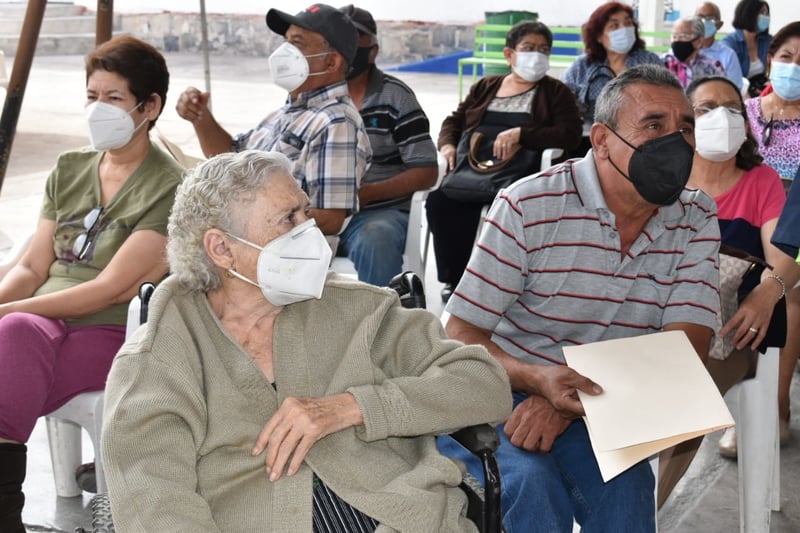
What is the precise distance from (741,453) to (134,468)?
173cm

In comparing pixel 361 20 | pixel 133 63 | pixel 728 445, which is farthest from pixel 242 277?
pixel 361 20

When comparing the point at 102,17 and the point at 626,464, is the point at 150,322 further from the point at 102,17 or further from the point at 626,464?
the point at 102,17

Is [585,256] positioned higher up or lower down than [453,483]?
higher up

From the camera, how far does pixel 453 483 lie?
181 cm

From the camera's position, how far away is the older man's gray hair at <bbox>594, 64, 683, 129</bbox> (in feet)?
7.41

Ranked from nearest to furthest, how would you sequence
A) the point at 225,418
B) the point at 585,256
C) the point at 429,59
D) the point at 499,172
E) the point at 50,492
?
the point at 225,418 → the point at 585,256 → the point at 50,492 → the point at 499,172 → the point at 429,59

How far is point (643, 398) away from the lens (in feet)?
6.47

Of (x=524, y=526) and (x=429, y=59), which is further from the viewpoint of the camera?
(x=429, y=59)

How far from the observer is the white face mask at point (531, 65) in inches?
187

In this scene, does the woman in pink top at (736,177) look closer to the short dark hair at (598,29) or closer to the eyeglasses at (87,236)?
the eyeglasses at (87,236)

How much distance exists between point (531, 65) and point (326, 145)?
6.17ft

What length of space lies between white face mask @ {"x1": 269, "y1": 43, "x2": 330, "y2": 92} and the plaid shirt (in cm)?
7

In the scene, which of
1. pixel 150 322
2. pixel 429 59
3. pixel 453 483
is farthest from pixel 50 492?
pixel 429 59

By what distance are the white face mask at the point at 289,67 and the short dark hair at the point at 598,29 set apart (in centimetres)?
253
